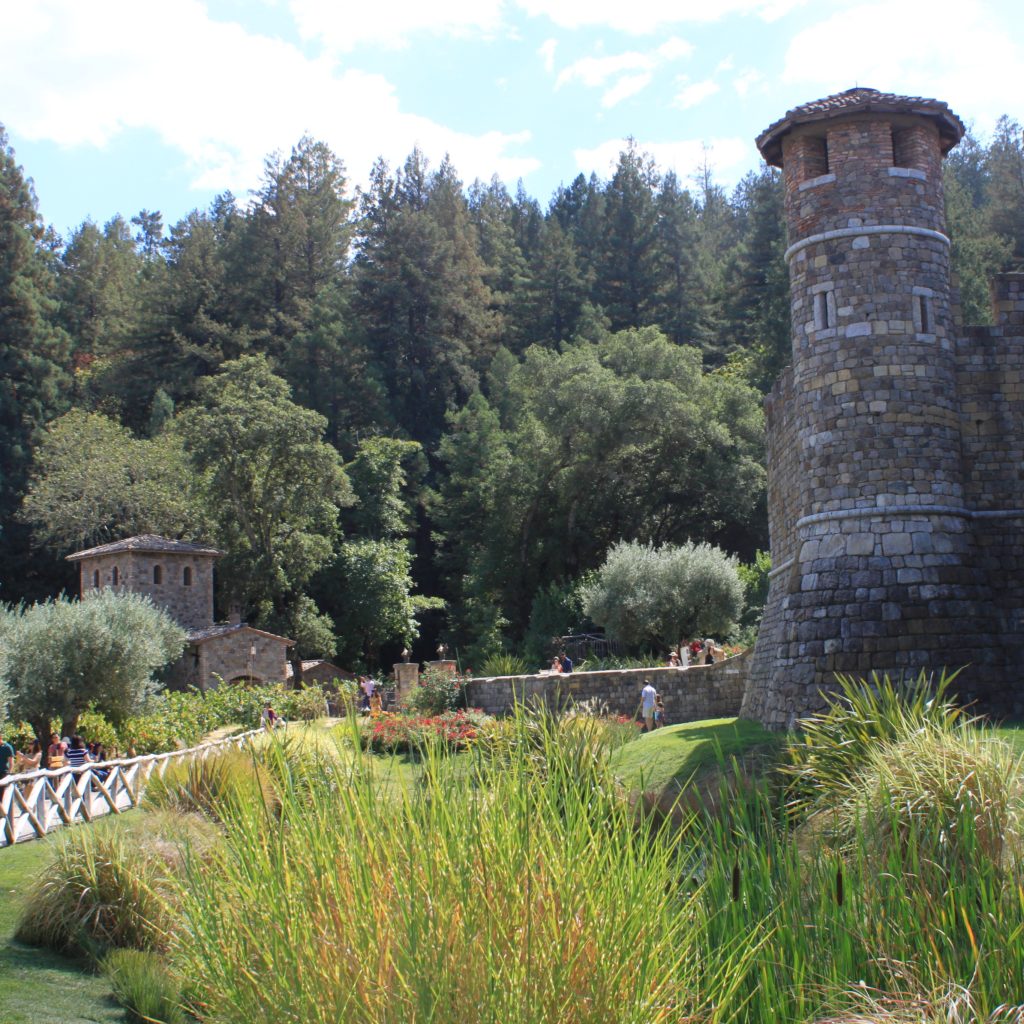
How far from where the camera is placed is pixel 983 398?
1731cm

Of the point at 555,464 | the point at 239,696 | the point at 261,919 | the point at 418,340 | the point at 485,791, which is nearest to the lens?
the point at 261,919

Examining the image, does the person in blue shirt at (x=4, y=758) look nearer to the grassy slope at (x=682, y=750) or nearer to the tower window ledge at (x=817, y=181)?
the grassy slope at (x=682, y=750)

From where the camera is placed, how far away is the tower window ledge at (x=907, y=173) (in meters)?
16.9

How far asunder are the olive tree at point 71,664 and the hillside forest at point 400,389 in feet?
53.6

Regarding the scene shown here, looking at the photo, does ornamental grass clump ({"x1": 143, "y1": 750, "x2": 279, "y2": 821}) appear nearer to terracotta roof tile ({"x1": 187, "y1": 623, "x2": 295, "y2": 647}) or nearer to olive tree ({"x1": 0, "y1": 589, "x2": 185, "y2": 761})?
olive tree ({"x1": 0, "y1": 589, "x2": 185, "y2": 761})

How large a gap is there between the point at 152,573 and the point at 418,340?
2012 centimetres

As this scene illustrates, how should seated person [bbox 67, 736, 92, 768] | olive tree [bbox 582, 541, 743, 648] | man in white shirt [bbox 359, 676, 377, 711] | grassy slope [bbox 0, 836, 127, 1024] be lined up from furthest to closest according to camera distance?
olive tree [bbox 582, 541, 743, 648] < man in white shirt [bbox 359, 676, 377, 711] < seated person [bbox 67, 736, 92, 768] < grassy slope [bbox 0, 836, 127, 1024]

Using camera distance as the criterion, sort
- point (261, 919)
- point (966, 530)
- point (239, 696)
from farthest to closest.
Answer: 1. point (239, 696)
2. point (966, 530)
3. point (261, 919)

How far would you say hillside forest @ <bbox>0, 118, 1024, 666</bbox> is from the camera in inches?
1682

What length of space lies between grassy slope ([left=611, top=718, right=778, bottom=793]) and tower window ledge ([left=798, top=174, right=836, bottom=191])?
7.76m

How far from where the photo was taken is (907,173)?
17.0 m

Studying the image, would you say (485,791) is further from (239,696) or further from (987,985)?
(239,696)

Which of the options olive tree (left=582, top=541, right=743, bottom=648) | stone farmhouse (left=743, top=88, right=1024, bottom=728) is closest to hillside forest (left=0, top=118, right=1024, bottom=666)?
olive tree (left=582, top=541, right=743, bottom=648)

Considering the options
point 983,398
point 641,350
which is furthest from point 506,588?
point 983,398
